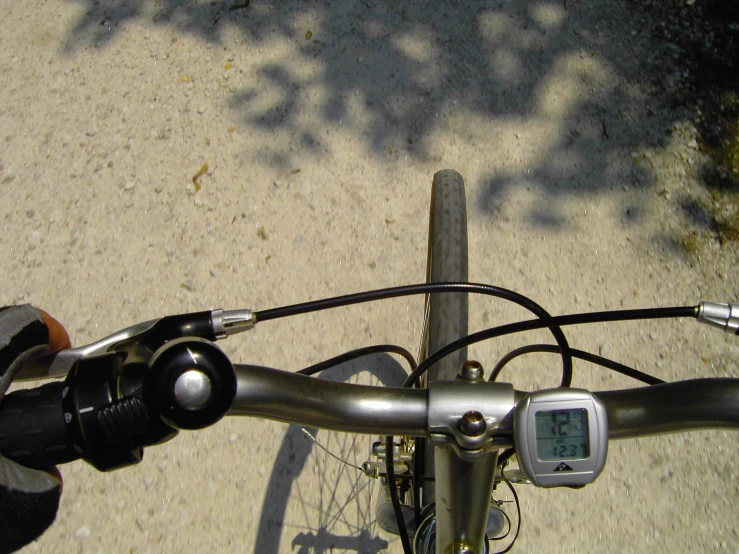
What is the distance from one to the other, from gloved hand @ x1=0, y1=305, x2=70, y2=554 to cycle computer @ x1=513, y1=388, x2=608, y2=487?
20.7 inches

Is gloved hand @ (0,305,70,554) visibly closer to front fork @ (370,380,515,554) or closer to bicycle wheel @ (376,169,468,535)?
front fork @ (370,380,515,554)

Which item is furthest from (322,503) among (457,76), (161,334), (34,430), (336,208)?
(457,76)

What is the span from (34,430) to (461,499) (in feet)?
1.67

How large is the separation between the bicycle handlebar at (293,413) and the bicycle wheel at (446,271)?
18.4 inches

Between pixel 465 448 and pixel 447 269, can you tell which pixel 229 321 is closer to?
pixel 465 448

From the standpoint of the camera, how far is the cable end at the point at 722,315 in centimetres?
80

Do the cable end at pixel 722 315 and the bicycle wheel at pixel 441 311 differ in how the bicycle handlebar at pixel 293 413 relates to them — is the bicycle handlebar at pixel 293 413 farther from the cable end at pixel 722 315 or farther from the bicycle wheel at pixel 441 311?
the bicycle wheel at pixel 441 311

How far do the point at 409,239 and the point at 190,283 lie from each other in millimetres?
763

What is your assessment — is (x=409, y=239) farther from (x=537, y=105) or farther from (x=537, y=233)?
(x=537, y=105)

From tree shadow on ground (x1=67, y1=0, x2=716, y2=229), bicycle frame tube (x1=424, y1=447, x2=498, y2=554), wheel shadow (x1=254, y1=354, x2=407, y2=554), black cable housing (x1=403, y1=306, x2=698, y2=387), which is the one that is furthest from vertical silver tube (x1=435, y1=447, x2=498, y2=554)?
tree shadow on ground (x1=67, y1=0, x2=716, y2=229)

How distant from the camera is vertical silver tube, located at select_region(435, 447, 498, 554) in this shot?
747mm

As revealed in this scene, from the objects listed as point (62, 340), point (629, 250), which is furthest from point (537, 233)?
point (62, 340)

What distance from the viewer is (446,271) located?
1423 millimetres

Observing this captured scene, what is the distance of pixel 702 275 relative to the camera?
6.66 feet
